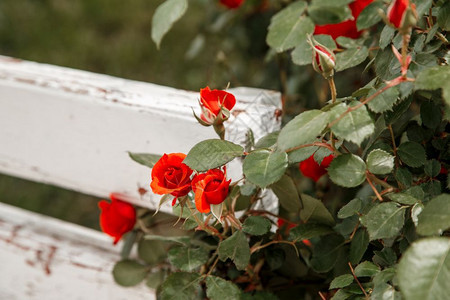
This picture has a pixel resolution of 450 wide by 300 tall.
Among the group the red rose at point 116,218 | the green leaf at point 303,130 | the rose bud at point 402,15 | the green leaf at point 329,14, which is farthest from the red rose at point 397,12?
the red rose at point 116,218

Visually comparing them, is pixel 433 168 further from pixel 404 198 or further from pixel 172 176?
pixel 172 176

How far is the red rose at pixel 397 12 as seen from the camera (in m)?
0.51

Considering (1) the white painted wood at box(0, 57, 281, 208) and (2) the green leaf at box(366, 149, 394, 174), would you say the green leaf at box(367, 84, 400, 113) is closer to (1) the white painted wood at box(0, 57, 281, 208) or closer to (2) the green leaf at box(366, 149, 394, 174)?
(2) the green leaf at box(366, 149, 394, 174)

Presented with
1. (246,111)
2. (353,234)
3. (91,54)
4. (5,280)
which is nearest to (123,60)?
(91,54)

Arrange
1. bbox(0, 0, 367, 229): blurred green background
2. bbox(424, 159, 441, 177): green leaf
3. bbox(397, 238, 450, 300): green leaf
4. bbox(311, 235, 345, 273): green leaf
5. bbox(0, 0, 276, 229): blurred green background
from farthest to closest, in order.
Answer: bbox(0, 0, 276, 229): blurred green background, bbox(0, 0, 367, 229): blurred green background, bbox(311, 235, 345, 273): green leaf, bbox(424, 159, 441, 177): green leaf, bbox(397, 238, 450, 300): green leaf

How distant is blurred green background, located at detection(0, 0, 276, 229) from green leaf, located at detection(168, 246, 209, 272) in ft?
3.68

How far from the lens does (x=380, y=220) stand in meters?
0.58

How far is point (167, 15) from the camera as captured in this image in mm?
881

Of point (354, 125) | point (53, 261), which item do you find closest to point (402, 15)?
point (354, 125)

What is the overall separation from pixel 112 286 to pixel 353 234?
50 cm

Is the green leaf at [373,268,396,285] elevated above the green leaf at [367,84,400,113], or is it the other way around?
the green leaf at [367,84,400,113]

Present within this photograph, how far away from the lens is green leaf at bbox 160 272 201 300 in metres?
0.70

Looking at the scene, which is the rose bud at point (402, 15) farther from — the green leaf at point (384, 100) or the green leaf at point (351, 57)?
the green leaf at point (351, 57)

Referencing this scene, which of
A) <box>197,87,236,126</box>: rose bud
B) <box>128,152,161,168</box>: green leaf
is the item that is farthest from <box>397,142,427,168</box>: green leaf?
<box>128,152,161,168</box>: green leaf
